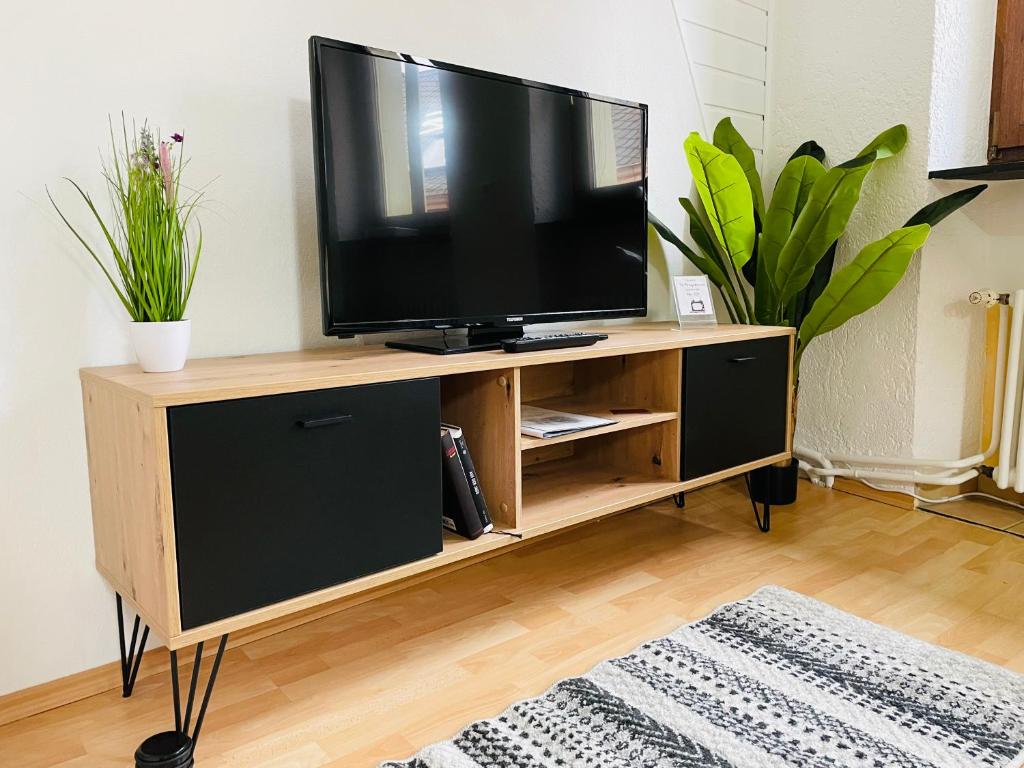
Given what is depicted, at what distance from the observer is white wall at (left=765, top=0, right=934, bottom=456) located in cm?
244

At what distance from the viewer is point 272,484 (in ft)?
4.09

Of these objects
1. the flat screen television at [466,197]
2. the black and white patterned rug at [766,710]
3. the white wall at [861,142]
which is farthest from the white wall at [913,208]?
the black and white patterned rug at [766,710]

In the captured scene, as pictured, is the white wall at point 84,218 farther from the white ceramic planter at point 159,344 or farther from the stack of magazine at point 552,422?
the stack of magazine at point 552,422

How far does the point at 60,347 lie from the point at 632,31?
1.86 m

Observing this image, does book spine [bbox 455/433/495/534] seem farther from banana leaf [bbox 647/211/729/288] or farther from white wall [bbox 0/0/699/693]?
banana leaf [bbox 647/211/729/288]

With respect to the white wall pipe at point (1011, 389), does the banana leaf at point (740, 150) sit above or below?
above

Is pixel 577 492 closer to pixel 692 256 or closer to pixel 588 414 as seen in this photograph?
pixel 588 414

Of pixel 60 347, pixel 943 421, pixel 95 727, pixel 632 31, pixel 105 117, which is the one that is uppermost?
pixel 632 31

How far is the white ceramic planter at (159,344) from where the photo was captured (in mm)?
1305

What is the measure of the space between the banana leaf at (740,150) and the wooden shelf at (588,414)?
957 millimetres

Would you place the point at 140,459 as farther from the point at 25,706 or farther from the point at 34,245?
the point at 25,706

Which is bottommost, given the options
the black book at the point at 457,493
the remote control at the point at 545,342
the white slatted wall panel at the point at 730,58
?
the black book at the point at 457,493

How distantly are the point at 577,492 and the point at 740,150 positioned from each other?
1362 millimetres

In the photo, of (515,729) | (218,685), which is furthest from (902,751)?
(218,685)
